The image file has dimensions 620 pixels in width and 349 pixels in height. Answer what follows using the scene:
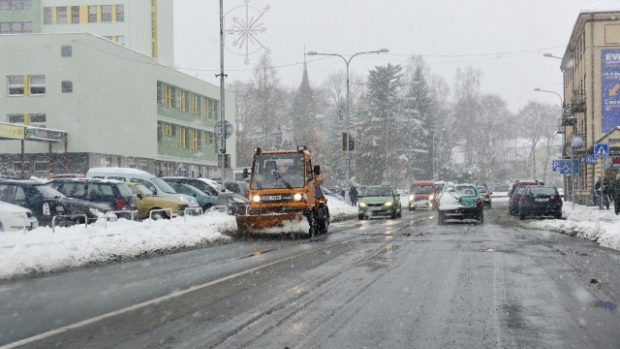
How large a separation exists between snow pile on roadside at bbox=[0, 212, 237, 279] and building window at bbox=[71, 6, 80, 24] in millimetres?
51986

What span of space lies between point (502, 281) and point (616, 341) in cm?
397

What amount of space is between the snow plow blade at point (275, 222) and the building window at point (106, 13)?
5224 cm

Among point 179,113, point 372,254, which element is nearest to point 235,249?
point 372,254

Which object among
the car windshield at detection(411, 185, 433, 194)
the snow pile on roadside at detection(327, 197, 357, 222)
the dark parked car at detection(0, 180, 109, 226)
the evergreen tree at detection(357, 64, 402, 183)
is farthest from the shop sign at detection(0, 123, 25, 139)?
the evergreen tree at detection(357, 64, 402, 183)

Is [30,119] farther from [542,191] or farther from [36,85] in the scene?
[542,191]

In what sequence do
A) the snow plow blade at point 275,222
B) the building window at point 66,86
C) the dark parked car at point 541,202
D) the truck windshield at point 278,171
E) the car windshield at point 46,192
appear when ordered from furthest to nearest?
1. the building window at point 66,86
2. the dark parked car at point 541,202
3. the truck windshield at point 278,171
4. the snow plow blade at point 275,222
5. the car windshield at point 46,192

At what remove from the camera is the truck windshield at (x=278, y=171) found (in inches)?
811

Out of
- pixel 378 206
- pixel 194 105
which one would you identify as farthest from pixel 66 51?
pixel 378 206

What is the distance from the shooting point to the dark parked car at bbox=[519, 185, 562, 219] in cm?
3044

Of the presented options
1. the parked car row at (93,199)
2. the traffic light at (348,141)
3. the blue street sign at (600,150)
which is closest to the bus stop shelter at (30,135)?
the parked car row at (93,199)

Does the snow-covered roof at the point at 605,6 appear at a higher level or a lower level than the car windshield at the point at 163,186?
higher

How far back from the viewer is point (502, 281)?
34.2 ft

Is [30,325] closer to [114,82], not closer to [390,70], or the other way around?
[114,82]

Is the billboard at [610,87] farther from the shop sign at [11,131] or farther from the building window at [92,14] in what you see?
the building window at [92,14]
